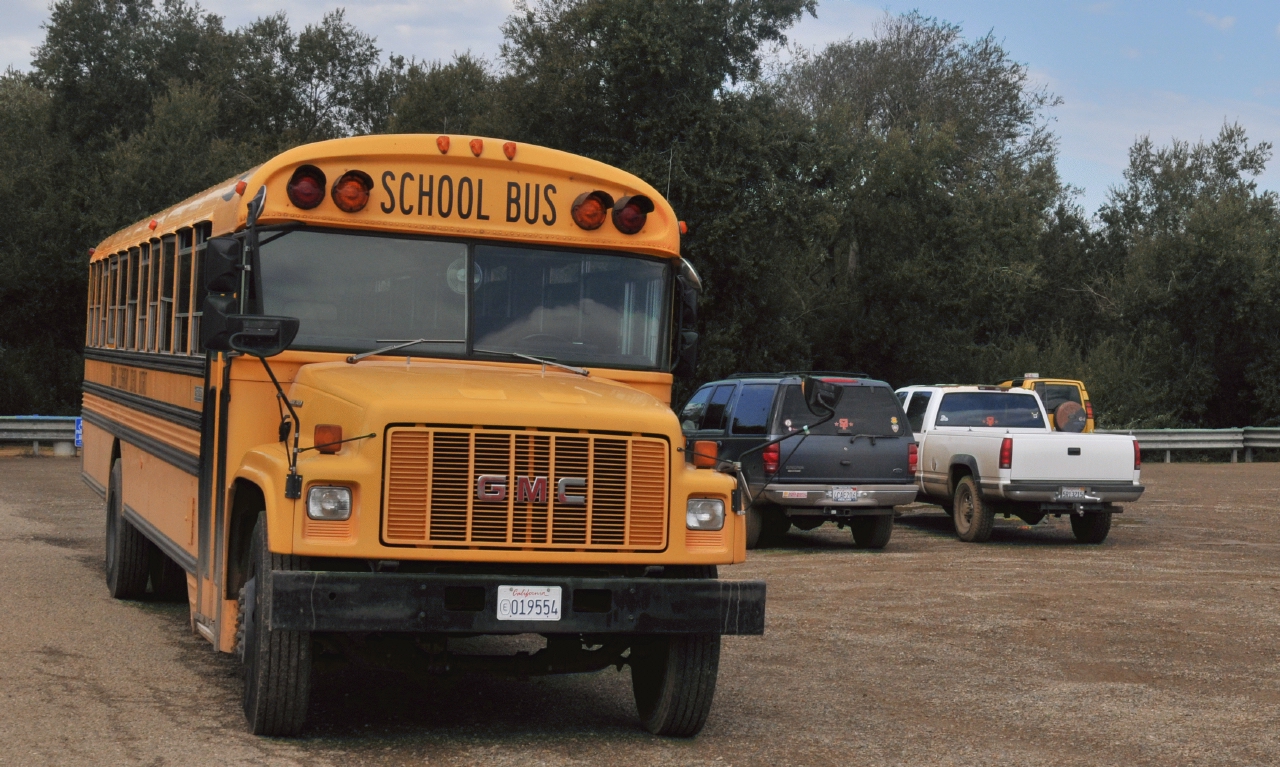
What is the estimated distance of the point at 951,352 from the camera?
43.9m

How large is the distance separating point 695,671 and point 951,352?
1506 inches

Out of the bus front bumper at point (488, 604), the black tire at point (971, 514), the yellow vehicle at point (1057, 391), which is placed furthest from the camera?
the yellow vehicle at point (1057, 391)

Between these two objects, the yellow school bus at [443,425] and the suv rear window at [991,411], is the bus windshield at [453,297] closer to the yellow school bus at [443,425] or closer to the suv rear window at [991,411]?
the yellow school bus at [443,425]

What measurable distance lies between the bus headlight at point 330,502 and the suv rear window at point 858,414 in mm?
10588

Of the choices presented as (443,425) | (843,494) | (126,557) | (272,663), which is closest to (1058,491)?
(843,494)

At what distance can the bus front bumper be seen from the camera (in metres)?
6.07

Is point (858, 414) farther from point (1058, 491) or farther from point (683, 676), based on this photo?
point (683, 676)

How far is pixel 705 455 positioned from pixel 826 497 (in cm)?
938

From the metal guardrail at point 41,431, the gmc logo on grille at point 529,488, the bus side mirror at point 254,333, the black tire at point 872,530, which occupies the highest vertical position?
the bus side mirror at point 254,333

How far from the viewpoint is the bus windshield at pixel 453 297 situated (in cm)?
725

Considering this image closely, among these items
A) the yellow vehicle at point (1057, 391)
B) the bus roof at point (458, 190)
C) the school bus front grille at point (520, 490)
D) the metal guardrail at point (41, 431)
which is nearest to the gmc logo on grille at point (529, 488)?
the school bus front grille at point (520, 490)

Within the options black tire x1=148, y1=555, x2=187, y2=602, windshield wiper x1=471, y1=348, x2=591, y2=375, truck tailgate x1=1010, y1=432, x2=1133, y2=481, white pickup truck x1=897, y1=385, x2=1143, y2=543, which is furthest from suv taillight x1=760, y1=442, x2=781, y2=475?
windshield wiper x1=471, y1=348, x2=591, y2=375

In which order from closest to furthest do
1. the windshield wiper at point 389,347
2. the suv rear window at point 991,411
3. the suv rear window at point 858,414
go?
1. the windshield wiper at point 389,347
2. the suv rear window at point 858,414
3. the suv rear window at point 991,411

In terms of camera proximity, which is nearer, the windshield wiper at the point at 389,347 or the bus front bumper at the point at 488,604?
the bus front bumper at the point at 488,604
